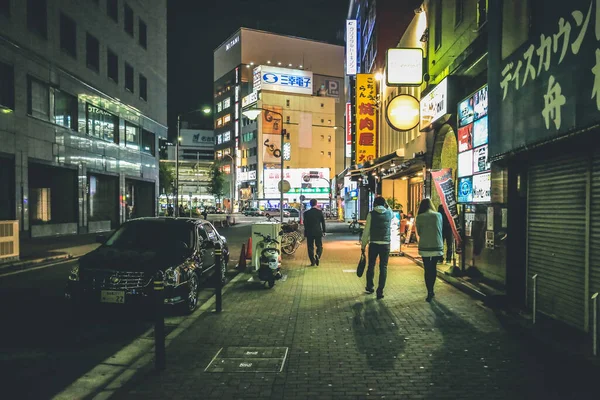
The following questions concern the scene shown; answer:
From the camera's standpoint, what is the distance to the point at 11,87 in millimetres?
21969

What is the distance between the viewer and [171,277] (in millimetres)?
7594

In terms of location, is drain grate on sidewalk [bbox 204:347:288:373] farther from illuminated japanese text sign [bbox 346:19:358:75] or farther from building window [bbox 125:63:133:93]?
illuminated japanese text sign [bbox 346:19:358:75]

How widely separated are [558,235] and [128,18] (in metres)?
35.6

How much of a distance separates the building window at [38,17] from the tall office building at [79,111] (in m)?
0.05

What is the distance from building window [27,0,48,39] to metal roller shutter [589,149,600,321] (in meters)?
25.6

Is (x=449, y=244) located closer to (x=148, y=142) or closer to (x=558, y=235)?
(x=558, y=235)

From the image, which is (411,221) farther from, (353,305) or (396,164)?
(353,305)

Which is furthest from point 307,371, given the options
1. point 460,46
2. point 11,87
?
point 11,87

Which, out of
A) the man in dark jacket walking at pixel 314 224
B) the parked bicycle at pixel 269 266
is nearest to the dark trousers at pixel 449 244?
the man in dark jacket walking at pixel 314 224

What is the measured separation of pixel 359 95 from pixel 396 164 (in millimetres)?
8288

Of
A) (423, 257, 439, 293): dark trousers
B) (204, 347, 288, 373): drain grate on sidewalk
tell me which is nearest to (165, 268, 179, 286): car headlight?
(204, 347, 288, 373): drain grate on sidewalk

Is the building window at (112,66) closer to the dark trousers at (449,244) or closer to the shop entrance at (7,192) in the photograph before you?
the shop entrance at (7,192)

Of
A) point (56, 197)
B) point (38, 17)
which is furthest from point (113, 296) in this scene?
point (56, 197)

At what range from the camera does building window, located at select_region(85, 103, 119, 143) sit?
29500 millimetres
